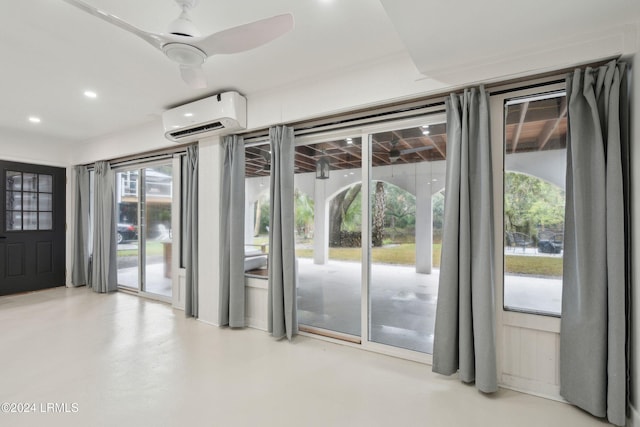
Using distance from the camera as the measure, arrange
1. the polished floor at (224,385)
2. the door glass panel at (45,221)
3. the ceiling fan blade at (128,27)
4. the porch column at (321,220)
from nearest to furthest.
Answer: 1. the ceiling fan blade at (128,27)
2. the polished floor at (224,385)
3. the porch column at (321,220)
4. the door glass panel at (45,221)

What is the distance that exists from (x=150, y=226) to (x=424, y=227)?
14.1 feet

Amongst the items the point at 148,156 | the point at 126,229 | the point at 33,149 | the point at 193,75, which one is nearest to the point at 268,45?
the point at 193,75

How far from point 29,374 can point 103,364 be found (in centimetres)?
51

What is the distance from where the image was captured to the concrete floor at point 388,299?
7.84ft

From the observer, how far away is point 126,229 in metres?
5.34

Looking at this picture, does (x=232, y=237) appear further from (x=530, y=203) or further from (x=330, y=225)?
(x=530, y=203)

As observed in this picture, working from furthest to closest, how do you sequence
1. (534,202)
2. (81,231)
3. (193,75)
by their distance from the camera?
(81,231) < (534,202) < (193,75)

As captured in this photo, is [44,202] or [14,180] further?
[44,202]

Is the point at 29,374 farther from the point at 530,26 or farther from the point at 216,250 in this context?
the point at 530,26

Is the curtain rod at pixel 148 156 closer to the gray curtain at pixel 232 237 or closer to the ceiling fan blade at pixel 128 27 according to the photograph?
the gray curtain at pixel 232 237

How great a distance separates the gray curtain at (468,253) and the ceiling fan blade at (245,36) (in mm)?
1526

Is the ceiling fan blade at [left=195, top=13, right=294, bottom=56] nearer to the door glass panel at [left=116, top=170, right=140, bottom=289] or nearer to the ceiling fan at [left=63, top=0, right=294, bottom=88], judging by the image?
the ceiling fan at [left=63, top=0, right=294, bottom=88]

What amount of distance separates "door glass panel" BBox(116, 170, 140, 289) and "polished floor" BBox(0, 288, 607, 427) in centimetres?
187

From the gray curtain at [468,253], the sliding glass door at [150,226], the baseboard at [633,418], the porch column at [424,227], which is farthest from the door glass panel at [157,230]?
the baseboard at [633,418]
